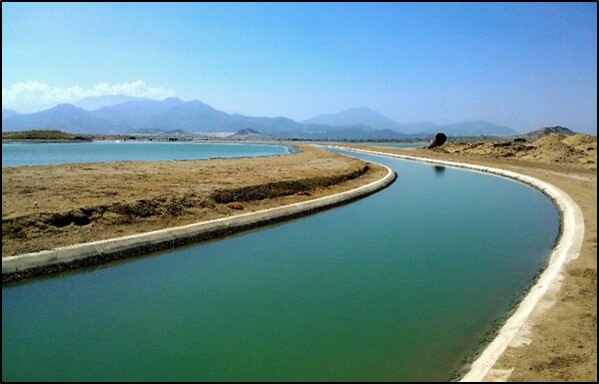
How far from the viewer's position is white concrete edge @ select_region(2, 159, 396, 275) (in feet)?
28.0

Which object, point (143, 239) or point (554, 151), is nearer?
point (143, 239)

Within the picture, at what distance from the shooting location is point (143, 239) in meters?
10.3

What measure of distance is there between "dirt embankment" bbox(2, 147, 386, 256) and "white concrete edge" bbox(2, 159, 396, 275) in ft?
1.74

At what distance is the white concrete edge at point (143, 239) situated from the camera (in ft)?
28.0

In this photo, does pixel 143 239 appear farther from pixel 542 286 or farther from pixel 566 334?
pixel 566 334

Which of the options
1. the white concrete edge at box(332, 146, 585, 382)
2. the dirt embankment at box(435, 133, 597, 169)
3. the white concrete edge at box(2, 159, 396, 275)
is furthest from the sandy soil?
the dirt embankment at box(435, 133, 597, 169)

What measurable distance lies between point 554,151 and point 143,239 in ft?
118

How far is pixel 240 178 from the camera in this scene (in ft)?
62.3

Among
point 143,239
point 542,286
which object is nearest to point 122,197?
point 143,239

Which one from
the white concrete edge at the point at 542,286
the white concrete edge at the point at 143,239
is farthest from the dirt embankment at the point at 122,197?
the white concrete edge at the point at 542,286

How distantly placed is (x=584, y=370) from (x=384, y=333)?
2493 millimetres

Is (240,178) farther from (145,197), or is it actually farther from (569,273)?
(569,273)

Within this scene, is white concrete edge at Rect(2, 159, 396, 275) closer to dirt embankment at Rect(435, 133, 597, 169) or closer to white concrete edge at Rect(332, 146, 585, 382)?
white concrete edge at Rect(332, 146, 585, 382)

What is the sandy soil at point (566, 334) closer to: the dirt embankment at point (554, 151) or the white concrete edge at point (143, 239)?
the white concrete edge at point (143, 239)
